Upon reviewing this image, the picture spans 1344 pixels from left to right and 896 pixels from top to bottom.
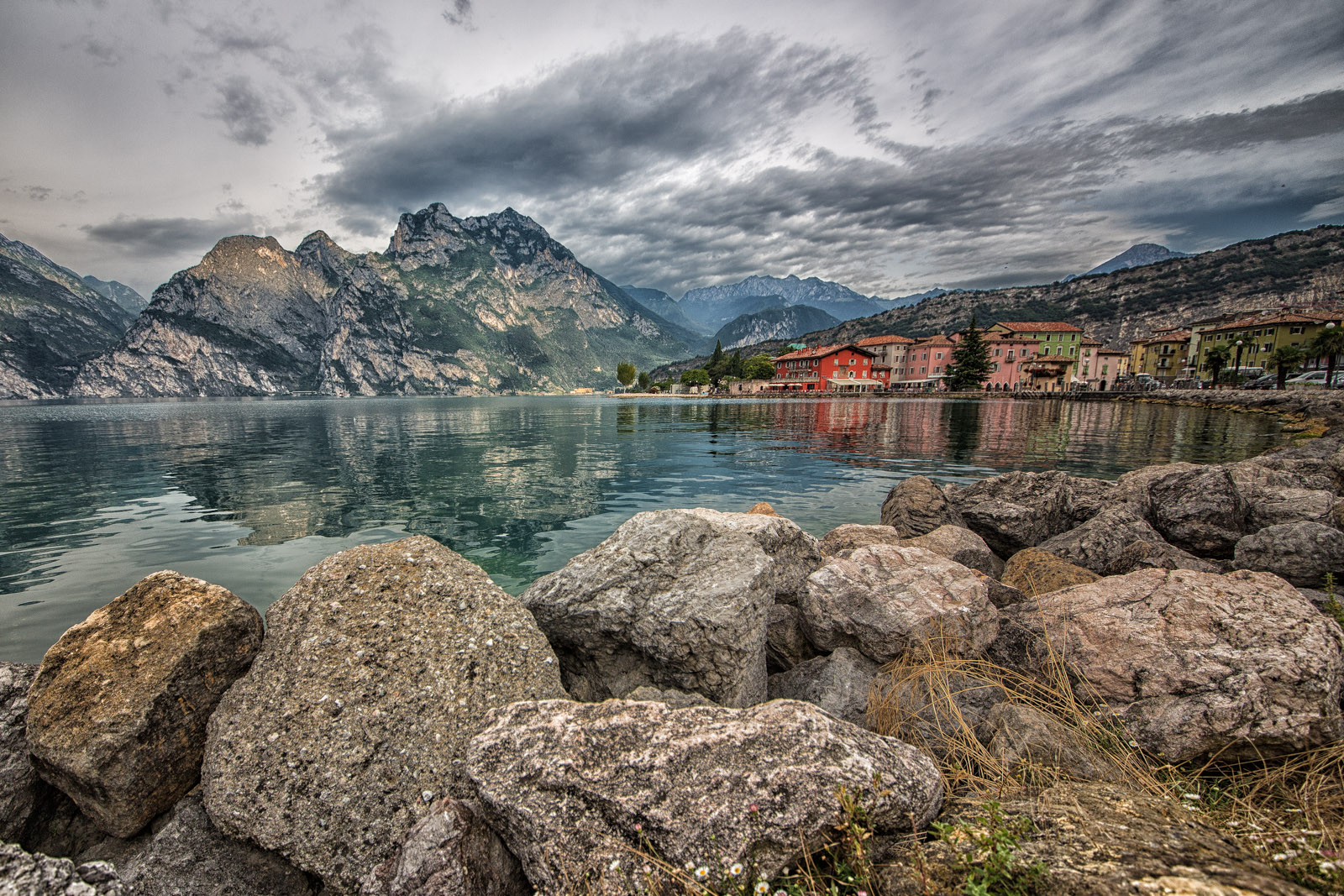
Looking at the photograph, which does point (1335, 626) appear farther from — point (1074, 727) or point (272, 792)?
point (272, 792)

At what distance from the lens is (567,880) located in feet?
8.27

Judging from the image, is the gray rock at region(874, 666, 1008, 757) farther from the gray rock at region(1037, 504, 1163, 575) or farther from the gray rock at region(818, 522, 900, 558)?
the gray rock at region(1037, 504, 1163, 575)

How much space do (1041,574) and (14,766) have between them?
10162 millimetres

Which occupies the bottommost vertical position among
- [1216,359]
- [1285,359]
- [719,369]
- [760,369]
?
[760,369]

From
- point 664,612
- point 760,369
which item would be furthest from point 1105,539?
point 760,369

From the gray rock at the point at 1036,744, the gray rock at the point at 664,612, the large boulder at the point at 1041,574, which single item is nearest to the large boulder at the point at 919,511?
the large boulder at the point at 1041,574

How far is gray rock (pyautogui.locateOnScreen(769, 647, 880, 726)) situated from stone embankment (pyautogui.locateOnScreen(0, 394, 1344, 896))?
0.09 ft

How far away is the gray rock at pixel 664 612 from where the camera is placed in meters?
4.51

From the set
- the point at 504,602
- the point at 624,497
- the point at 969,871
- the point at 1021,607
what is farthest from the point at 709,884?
the point at 624,497

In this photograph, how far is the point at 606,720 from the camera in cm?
305

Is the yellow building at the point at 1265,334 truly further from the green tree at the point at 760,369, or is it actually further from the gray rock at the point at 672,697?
the gray rock at the point at 672,697

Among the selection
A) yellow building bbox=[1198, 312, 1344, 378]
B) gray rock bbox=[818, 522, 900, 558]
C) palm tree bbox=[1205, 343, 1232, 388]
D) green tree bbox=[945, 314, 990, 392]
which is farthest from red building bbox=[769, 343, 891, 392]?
gray rock bbox=[818, 522, 900, 558]

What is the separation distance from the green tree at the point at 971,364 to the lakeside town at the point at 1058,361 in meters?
0.20

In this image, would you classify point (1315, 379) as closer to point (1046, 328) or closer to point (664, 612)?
point (1046, 328)
